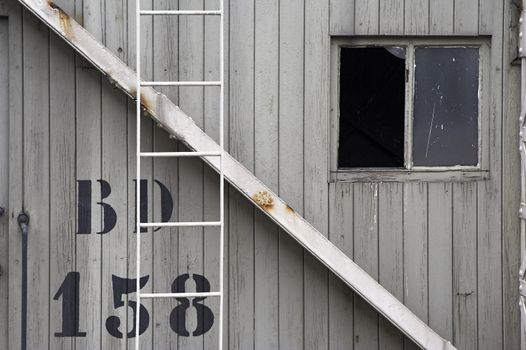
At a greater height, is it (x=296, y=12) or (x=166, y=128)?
(x=296, y=12)

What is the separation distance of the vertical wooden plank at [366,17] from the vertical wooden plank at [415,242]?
1.09 m

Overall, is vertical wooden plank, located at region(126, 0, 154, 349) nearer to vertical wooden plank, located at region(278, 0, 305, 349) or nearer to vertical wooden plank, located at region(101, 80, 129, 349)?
vertical wooden plank, located at region(101, 80, 129, 349)

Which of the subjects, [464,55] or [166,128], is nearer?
[166,128]

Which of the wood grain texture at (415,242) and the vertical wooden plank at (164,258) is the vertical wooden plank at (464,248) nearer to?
the wood grain texture at (415,242)

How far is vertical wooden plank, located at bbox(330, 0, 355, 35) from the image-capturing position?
6535 millimetres

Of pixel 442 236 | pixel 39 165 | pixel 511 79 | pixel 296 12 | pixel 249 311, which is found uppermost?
pixel 296 12

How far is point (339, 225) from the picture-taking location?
658 cm

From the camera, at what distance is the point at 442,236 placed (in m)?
6.61

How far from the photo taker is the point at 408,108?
6.66 meters

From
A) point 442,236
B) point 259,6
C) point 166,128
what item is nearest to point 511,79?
point 442,236

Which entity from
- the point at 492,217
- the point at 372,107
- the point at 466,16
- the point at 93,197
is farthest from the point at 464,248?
the point at 93,197

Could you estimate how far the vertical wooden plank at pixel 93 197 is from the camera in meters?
6.44

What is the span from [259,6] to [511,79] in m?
1.81

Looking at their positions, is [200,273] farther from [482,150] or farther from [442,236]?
[482,150]
